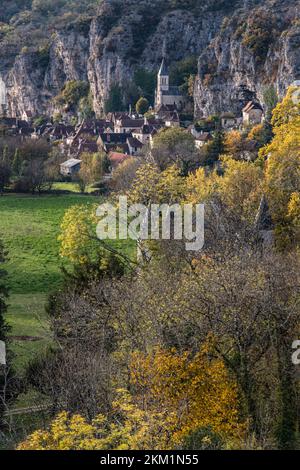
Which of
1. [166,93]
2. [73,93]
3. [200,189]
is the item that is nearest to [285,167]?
[200,189]

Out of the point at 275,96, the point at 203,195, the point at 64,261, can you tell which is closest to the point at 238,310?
the point at 203,195

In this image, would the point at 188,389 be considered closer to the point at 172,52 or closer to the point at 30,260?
the point at 30,260

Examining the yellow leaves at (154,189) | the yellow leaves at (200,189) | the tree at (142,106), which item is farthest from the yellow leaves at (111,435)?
the tree at (142,106)

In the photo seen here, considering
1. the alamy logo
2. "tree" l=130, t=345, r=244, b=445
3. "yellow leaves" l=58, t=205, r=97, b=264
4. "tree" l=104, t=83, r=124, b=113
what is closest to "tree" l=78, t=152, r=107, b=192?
"tree" l=104, t=83, r=124, b=113

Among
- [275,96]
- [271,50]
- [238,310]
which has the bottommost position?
[238,310]
